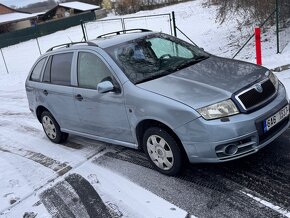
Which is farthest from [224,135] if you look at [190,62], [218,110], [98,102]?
[98,102]

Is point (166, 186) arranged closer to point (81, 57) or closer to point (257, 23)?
point (81, 57)

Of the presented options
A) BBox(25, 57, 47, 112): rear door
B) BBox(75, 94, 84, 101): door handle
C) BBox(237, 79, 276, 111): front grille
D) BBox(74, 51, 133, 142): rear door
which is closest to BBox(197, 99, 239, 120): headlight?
BBox(237, 79, 276, 111): front grille

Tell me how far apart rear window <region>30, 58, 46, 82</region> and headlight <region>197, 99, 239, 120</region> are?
373 cm

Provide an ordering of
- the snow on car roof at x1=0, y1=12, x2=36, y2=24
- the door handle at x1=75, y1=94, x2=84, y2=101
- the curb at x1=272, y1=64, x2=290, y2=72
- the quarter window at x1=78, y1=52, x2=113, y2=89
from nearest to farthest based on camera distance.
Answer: the quarter window at x1=78, y1=52, x2=113, y2=89 < the door handle at x1=75, y1=94, x2=84, y2=101 < the curb at x1=272, y1=64, x2=290, y2=72 < the snow on car roof at x1=0, y1=12, x2=36, y2=24

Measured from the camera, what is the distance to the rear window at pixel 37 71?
691 cm

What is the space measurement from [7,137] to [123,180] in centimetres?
404

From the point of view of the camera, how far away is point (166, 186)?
460 centimetres

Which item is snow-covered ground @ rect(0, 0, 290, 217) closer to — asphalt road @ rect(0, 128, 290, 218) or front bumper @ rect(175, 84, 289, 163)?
asphalt road @ rect(0, 128, 290, 218)

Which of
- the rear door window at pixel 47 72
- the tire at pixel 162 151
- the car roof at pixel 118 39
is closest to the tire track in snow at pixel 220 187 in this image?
the tire at pixel 162 151

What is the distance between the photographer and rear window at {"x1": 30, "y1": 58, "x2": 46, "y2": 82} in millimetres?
6906

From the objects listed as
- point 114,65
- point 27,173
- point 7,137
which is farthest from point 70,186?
point 7,137

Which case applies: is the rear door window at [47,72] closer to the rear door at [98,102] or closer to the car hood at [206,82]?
the rear door at [98,102]

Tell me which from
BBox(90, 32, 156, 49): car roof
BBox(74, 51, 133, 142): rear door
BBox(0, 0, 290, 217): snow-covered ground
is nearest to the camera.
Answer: BBox(0, 0, 290, 217): snow-covered ground

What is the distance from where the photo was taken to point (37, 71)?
7027mm
